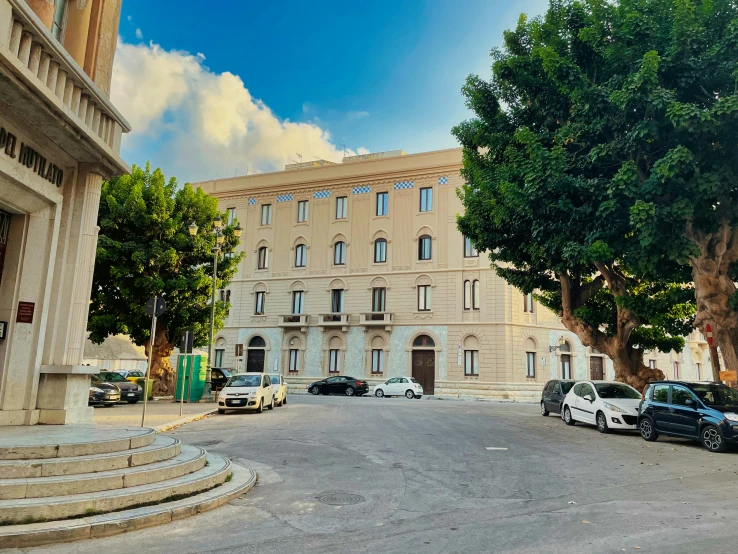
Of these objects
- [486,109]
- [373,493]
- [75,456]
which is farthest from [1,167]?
[486,109]

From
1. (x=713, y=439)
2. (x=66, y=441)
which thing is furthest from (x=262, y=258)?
(x=66, y=441)

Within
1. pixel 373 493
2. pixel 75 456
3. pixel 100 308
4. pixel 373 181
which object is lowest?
pixel 373 493

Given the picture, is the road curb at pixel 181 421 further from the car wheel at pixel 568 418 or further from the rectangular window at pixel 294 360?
the rectangular window at pixel 294 360

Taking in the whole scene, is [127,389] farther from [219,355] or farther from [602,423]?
[219,355]

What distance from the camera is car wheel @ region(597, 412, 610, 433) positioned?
15.1m

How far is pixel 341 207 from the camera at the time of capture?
140 feet

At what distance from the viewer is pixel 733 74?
11805 millimetres

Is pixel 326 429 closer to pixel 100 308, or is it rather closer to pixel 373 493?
pixel 373 493

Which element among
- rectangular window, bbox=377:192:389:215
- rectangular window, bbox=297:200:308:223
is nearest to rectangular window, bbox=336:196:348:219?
rectangular window, bbox=377:192:389:215

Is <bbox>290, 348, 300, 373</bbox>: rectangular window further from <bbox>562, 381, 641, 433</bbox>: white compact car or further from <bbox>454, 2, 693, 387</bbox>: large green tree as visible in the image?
<bbox>562, 381, 641, 433</bbox>: white compact car

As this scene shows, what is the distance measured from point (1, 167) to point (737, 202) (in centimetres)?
1588

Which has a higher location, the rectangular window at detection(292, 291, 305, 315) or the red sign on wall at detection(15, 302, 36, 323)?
the rectangular window at detection(292, 291, 305, 315)

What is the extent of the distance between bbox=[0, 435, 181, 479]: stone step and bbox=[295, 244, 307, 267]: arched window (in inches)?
1397

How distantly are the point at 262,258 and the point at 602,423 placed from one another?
110 feet
